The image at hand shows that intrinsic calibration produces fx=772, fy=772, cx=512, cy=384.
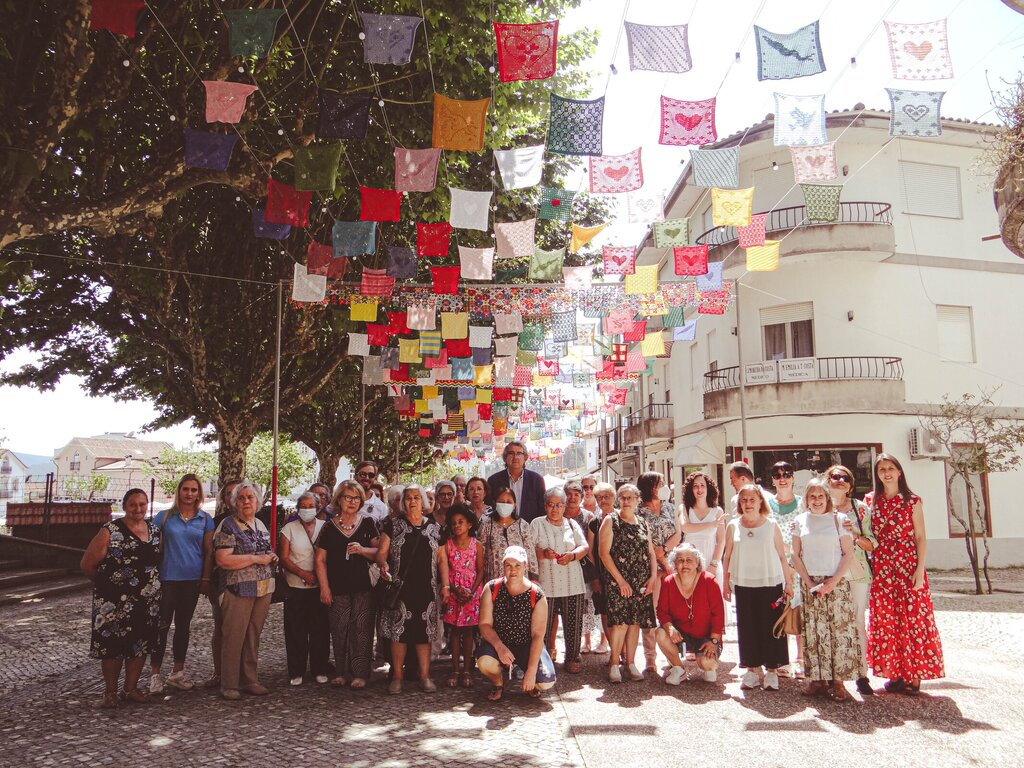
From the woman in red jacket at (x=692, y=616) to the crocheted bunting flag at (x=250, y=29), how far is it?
653 centimetres

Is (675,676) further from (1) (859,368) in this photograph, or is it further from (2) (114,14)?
(1) (859,368)

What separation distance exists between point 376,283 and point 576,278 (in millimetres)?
3538

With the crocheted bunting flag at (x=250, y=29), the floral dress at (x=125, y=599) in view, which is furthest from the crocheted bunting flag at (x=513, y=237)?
the floral dress at (x=125, y=599)

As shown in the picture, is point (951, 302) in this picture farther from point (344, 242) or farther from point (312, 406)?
point (312, 406)

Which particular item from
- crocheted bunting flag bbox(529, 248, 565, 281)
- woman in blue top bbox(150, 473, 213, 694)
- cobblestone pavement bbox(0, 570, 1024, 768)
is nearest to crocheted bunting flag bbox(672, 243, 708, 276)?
crocheted bunting flag bbox(529, 248, 565, 281)

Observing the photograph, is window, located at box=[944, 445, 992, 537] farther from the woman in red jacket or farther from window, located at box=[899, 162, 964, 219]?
the woman in red jacket

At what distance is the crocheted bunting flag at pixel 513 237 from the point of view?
1208 centimetres

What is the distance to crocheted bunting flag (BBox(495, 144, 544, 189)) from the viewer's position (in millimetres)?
9938

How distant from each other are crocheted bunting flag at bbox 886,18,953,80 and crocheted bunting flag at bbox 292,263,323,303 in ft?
28.6

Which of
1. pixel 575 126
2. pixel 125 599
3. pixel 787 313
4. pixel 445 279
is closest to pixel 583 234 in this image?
pixel 445 279

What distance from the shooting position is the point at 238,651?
712 centimetres

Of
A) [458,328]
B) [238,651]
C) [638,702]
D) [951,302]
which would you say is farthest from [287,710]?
[951,302]

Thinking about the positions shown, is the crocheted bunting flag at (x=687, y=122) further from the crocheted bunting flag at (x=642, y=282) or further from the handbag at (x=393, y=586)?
the handbag at (x=393, y=586)

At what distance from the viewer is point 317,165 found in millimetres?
9375
